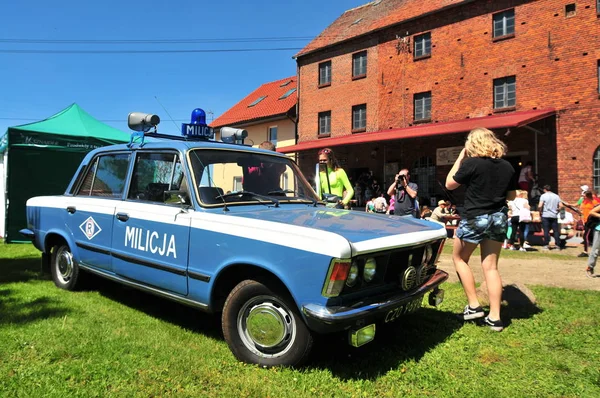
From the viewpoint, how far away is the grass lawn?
2.72 metres

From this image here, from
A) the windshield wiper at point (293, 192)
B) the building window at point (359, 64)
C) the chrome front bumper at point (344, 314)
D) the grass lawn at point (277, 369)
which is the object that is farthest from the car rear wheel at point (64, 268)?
the building window at point (359, 64)

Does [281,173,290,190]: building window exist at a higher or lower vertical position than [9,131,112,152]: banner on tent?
lower

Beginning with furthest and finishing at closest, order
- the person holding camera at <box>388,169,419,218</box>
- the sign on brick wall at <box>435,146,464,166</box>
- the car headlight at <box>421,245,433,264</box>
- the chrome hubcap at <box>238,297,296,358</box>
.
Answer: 1. the sign on brick wall at <box>435,146,464,166</box>
2. the person holding camera at <box>388,169,419,218</box>
3. the car headlight at <box>421,245,433,264</box>
4. the chrome hubcap at <box>238,297,296,358</box>

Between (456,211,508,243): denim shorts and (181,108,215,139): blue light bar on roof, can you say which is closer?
(456,211,508,243): denim shorts

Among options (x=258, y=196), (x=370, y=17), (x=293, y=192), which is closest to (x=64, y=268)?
(x=258, y=196)

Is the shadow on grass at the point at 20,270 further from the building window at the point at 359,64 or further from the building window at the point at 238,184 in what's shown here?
the building window at the point at 359,64

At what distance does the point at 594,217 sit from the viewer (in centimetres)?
695

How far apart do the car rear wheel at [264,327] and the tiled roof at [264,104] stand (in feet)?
69.4

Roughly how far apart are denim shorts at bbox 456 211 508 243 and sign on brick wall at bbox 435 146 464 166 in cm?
1372

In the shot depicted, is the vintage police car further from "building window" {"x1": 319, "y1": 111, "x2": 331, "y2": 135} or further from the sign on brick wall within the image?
"building window" {"x1": 319, "y1": 111, "x2": 331, "y2": 135}

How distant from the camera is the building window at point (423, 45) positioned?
59.0 ft

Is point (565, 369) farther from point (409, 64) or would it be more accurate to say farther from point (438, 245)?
point (409, 64)

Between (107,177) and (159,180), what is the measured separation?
1.07 meters

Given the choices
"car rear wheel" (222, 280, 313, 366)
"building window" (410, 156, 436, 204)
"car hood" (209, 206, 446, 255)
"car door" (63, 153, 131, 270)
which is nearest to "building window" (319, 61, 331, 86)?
"building window" (410, 156, 436, 204)
